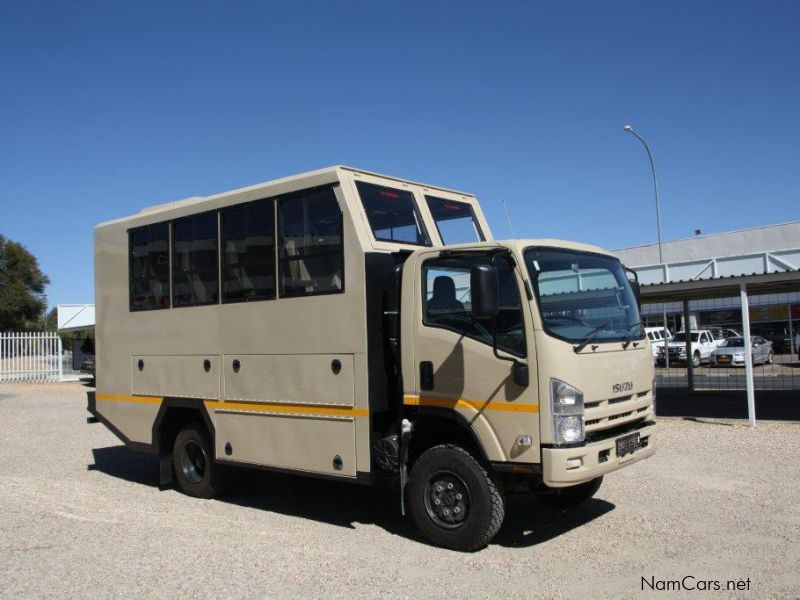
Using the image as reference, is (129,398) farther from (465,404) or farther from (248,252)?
(465,404)

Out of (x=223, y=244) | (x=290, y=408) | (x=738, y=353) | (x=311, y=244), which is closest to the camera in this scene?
(x=311, y=244)

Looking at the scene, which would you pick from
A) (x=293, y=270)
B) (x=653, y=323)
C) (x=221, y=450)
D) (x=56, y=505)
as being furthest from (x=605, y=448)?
(x=653, y=323)

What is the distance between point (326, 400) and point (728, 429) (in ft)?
29.1

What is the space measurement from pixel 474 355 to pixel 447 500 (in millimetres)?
1294

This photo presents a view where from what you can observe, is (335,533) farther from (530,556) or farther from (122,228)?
(122,228)

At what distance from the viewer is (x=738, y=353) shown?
3072 centimetres

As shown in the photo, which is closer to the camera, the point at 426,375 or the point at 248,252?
the point at 426,375

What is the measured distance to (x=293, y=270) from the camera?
7.37 metres

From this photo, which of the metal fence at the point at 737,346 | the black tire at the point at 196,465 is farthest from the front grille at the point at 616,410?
the metal fence at the point at 737,346

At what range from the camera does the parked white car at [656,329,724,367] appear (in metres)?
33.6

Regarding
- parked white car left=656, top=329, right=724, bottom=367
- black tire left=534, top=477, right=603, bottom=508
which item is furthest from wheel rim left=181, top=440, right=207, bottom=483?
parked white car left=656, top=329, right=724, bottom=367

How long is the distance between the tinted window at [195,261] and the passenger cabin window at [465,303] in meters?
2.82

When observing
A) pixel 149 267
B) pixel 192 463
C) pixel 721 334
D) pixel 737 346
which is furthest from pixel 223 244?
pixel 721 334

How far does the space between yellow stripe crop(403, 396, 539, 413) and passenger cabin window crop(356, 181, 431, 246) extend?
1.57m
